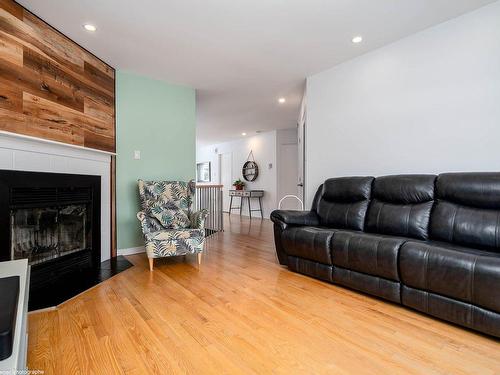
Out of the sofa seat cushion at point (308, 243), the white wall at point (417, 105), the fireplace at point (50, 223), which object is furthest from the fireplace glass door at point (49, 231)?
the white wall at point (417, 105)

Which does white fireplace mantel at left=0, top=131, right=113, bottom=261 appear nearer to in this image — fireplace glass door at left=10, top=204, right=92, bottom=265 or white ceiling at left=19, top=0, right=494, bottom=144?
fireplace glass door at left=10, top=204, right=92, bottom=265

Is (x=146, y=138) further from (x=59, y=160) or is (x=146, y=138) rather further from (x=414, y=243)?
(x=414, y=243)

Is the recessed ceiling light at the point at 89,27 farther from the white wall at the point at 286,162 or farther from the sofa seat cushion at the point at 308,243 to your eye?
the white wall at the point at 286,162

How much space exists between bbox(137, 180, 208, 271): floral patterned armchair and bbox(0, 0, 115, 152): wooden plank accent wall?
0.83 meters

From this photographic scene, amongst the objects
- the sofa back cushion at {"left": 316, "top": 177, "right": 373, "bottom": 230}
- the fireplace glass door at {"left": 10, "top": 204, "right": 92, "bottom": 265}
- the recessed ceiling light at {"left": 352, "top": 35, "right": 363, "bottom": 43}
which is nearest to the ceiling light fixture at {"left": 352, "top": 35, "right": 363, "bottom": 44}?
the recessed ceiling light at {"left": 352, "top": 35, "right": 363, "bottom": 43}

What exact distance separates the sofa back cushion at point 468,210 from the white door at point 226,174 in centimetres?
649

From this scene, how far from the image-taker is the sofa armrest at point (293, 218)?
9.04 ft

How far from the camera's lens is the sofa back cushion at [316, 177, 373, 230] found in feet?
8.65

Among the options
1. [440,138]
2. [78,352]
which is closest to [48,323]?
[78,352]

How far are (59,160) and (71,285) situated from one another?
45.9 inches

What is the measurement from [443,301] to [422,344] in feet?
1.26

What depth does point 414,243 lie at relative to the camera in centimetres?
187

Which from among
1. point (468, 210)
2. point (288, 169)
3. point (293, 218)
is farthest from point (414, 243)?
point (288, 169)

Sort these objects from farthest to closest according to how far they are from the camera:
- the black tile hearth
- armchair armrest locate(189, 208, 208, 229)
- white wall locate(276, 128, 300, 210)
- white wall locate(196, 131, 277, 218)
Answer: white wall locate(196, 131, 277, 218) < white wall locate(276, 128, 300, 210) < armchair armrest locate(189, 208, 208, 229) < the black tile hearth
